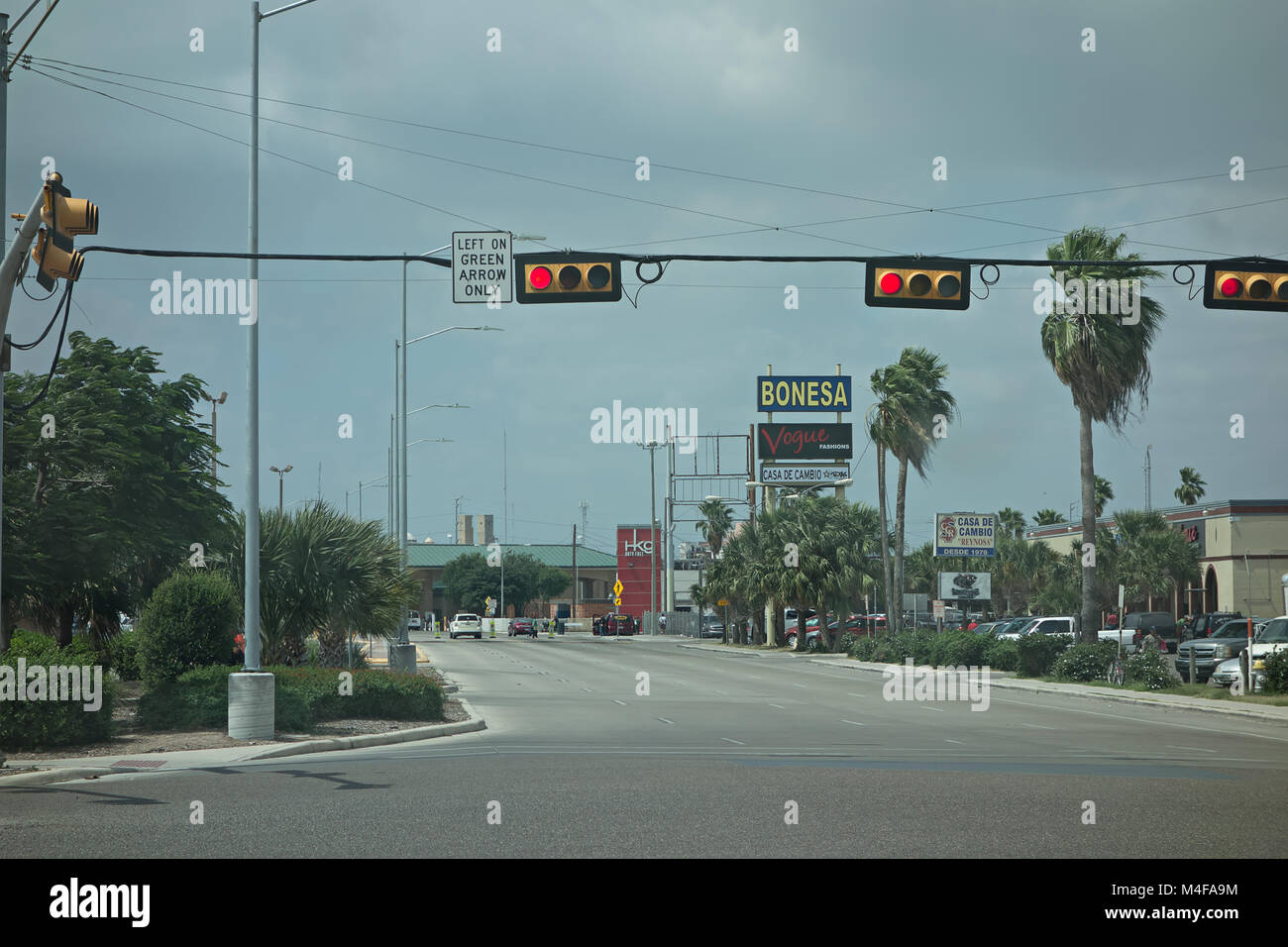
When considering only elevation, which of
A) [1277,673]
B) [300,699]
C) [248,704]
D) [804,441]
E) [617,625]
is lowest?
[617,625]

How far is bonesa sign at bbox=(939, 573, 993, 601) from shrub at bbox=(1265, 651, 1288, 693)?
2153 cm

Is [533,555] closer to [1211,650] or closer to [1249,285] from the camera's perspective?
[1211,650]

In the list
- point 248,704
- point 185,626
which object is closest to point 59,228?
point 248,704

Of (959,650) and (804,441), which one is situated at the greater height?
(804,441)

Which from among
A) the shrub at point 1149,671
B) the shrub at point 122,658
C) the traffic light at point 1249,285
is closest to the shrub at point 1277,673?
the shrub at point 1149,671

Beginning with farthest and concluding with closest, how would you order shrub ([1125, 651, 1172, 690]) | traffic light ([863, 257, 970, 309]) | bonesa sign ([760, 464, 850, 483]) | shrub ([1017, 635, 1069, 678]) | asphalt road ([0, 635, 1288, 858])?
bonesa sign ([760, 464, 850, 483]), shrub ([1017, 635, 1069, 678]), shrub ([1125, 651, 1172, 690]), traffic light ([863, 257, 970, 309]), asphalt road ([0, 635, 1288, 858])

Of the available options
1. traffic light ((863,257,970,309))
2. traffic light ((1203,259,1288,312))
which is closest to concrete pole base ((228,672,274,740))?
traffic light ((863,257,970,309))

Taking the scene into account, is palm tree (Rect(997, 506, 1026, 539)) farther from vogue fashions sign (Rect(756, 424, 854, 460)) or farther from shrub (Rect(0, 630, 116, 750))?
shrub (Rect(0, 630, 116, 750))

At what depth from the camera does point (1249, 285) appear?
1639cm

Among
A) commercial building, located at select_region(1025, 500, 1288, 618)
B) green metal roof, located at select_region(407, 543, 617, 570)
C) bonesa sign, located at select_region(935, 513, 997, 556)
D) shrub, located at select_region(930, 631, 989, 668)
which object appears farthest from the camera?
green metal roof, located at select_region(407, 543, 617, 570)

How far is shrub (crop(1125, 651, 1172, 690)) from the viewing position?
106 ft

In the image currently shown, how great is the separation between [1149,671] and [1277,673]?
4.64m

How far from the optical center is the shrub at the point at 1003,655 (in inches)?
1570
